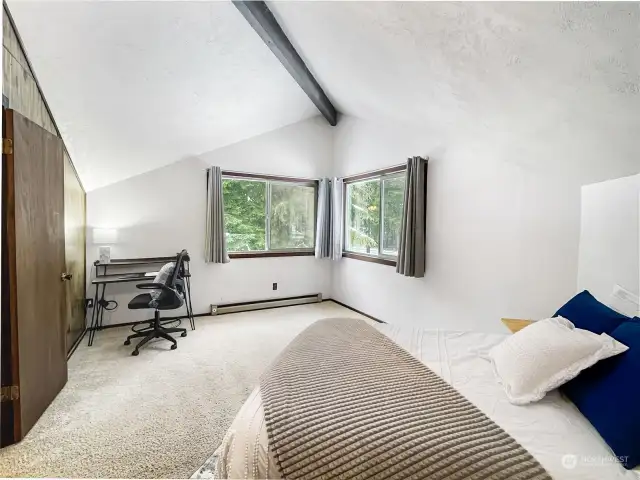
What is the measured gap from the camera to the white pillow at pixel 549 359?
4.06 ft

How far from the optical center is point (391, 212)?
4148 mm

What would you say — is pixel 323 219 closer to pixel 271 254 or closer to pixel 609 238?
pixel 271 254

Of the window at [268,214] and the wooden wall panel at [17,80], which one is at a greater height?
the wooden wall panel at [17,80]

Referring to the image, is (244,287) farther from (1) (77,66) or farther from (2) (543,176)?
(2) (543,176)

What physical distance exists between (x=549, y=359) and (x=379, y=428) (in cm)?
79

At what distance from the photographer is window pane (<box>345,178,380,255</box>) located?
4.43 meters

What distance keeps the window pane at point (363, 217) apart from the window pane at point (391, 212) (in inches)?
4.9

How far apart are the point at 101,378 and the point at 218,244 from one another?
198cm

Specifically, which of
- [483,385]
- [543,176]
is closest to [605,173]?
[543,176]

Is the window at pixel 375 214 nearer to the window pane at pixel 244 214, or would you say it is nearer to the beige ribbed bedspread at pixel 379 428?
the window pane at pixel 244 214

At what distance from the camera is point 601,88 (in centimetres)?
165

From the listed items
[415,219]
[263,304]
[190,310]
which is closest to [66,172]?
[190,310]

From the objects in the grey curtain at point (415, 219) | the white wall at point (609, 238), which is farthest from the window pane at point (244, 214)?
the white wall at point (609, 238)

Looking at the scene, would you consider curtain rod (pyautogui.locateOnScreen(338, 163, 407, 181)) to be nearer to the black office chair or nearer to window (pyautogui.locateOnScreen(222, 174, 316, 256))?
window (pyautogui.locateOnScreen(222, 174, 316, 256))
